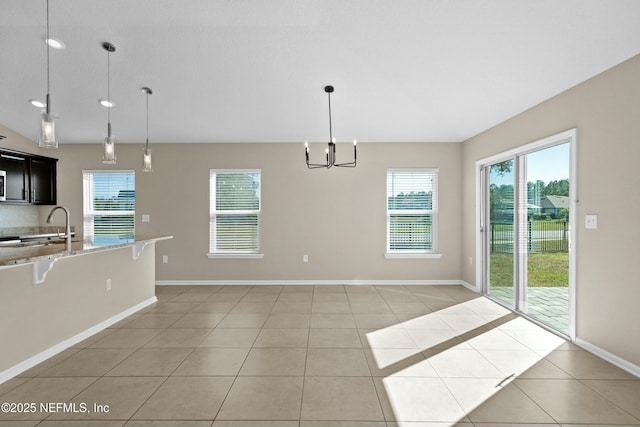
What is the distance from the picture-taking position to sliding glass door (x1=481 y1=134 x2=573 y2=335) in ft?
10.6

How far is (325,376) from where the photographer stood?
240 cm

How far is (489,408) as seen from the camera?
6.62 feet

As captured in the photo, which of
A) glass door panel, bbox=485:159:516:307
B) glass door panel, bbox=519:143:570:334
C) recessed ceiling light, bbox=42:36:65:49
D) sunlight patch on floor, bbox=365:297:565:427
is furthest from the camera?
glass door panel, bbox=485:159:516:307

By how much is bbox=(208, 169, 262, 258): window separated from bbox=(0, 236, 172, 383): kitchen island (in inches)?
62.0

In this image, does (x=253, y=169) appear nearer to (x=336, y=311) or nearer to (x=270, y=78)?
(x=270, y=78)

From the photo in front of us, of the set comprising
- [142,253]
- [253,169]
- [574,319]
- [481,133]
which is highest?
[481,133]

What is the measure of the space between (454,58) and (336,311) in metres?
3.18

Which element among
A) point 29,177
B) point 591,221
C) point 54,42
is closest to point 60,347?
point 54,42

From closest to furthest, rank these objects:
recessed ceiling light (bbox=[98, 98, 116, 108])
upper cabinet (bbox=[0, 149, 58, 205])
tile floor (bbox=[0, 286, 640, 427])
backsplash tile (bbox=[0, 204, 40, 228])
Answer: tile floor (bbox=[0, 286, 640, 427])
recessed ceiling light (bbox=[98, 98, 116, 108])
upper cabinet (bbox=[0, 149, 58, 205])
backsplash tile (bbox=[0, 204, 40, 228])

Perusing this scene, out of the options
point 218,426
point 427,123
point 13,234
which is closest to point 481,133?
point 427,123

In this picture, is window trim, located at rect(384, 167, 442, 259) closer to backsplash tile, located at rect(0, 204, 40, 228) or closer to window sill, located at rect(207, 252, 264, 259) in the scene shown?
window sill, located at rect(207, 252, 264, 259)

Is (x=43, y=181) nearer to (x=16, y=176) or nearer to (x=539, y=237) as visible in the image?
(x=16, y=176)

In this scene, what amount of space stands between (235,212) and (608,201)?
489cm

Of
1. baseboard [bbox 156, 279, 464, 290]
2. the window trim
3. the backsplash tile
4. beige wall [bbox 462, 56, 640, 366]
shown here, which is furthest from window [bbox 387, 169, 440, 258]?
the backsplash tile
